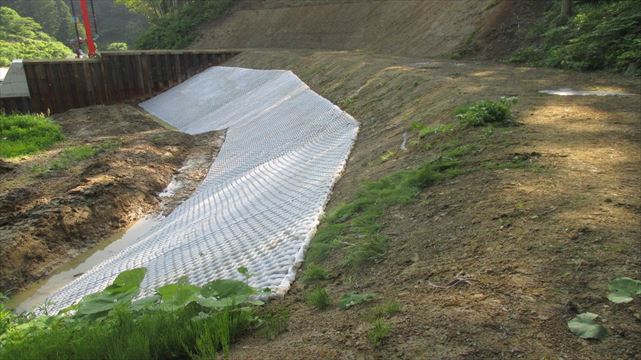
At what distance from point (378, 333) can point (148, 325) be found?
1530 millimetres

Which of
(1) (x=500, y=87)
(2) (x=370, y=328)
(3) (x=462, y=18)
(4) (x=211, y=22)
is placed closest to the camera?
(2) (x=370, y=328)

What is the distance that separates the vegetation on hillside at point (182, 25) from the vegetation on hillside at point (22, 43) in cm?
996

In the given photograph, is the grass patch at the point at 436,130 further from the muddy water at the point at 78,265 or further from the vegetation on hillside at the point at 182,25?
the vegetation on hillside at the point at 182,25

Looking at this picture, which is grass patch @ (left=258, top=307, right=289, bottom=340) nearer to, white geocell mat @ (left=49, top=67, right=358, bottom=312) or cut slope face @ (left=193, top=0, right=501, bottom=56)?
white geocell mat @ (left=49, top=67, right=358, bottom=312)

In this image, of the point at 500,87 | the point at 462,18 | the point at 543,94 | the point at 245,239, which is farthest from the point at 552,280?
the point at 462,18

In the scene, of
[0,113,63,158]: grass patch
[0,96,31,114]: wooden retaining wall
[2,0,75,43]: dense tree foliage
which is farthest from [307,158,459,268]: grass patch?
[2,0,75,43]: dense tree foliage

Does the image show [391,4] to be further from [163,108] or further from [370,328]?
[370,328]

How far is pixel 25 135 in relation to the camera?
602 inches

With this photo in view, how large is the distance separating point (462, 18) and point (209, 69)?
13.3 m

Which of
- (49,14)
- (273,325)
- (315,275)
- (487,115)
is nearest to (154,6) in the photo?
(49,14)

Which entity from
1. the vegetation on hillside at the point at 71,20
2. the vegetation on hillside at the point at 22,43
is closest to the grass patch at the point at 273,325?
the vegetation on hillside at the point at 22,43

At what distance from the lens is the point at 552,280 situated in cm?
322

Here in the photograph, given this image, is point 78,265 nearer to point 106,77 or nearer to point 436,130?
point 436,130

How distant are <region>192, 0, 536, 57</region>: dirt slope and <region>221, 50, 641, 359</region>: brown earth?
34.6 feet
